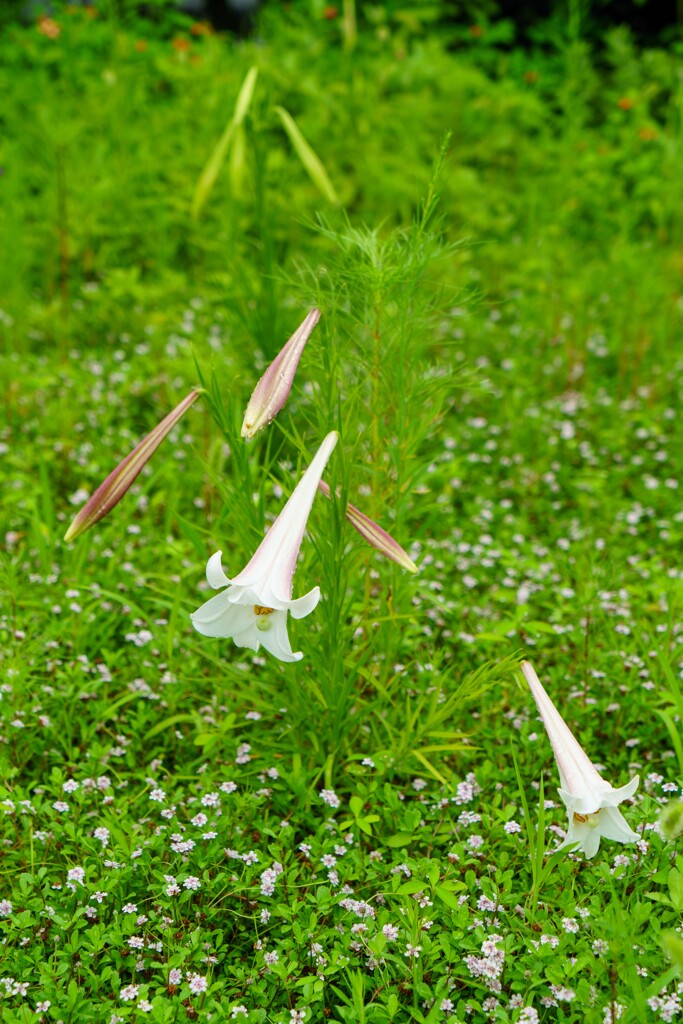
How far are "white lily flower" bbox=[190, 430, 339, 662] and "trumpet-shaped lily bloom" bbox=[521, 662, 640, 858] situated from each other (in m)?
0.48

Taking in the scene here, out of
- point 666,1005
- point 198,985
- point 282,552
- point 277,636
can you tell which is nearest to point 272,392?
point 282,552

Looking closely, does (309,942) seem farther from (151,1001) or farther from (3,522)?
(3,522)

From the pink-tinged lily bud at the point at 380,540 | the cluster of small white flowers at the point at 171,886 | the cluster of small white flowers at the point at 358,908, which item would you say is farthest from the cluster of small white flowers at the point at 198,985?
the pink-tinged lily bud at the point at 380,540

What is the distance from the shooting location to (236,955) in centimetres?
175

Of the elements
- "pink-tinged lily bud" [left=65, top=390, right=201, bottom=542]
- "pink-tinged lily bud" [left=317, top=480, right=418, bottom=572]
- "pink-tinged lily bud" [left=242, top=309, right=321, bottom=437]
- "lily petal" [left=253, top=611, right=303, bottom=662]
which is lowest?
"lily petal" [left=253, top=611, right=303, bottom=662]

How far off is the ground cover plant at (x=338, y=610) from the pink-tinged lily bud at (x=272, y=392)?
0.76 ft

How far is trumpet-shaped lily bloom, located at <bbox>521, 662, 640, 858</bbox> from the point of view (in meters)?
1.60

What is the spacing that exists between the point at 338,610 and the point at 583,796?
2.03 ft

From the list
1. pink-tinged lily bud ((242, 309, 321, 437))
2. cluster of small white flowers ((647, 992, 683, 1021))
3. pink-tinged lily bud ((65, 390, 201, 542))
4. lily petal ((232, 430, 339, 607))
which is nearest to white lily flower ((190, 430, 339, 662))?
lily petal ((232, 430, 339, 607))

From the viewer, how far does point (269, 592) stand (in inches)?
60.5

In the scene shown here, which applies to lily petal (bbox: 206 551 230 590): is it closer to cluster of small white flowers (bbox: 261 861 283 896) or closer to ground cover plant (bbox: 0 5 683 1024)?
ground cover plant (bbox: 0 5 683 1024)

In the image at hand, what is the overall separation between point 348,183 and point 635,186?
186 cm

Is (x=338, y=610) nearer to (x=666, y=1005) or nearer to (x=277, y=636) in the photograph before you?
(x=277, y=636)

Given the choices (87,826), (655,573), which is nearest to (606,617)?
(655,573)
